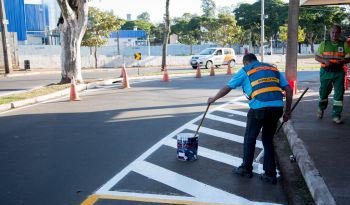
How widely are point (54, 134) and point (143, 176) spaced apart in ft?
11.4

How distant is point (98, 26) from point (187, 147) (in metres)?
32.6

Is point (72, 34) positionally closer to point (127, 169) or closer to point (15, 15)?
point (127, 169)

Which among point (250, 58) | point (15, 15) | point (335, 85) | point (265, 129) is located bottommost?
point (265, 129)

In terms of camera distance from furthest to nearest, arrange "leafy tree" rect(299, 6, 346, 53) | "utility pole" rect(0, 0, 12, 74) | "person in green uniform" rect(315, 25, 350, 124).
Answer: "leafy tree" rect(299, 6, 346, 53) → "utility pole" rect(0, 0, 12, 74) → "person in green uniform" rect(315, 25, 350, 124)

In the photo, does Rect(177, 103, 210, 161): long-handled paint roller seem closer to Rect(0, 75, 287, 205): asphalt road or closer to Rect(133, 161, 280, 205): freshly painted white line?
Rect(0, 75, 287, 205): asphalt road

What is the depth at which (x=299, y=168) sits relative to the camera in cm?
596

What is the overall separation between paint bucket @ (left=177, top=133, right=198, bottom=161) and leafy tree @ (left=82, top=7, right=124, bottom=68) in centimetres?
3212

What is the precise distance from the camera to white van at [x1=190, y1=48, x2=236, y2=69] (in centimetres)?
3316

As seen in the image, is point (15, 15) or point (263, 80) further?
point (15, 15)

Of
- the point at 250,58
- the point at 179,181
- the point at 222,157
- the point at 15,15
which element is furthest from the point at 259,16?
the point at 179,181

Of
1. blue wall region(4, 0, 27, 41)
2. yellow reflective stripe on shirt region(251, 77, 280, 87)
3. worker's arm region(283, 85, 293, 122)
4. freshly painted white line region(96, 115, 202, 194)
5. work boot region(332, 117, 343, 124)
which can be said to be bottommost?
freshly painted white line region(96, 115, 202, 194)

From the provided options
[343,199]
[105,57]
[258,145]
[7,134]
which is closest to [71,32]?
[7,134]

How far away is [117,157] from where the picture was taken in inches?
272

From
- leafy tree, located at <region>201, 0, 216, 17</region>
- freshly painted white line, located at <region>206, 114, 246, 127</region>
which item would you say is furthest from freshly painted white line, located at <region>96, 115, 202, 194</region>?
leafy tree, located at <region>201, 0, 216, 17</region>
